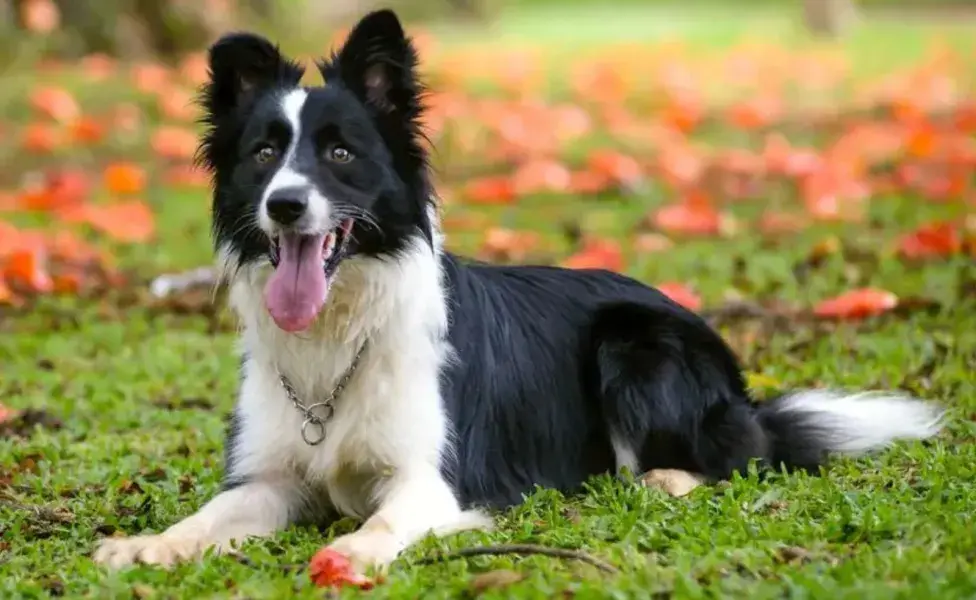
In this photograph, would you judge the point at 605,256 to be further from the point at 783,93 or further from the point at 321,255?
the point at 783,93

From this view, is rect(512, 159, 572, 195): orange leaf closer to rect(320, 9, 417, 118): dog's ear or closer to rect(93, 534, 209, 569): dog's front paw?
rect(320, 9, 417, 118): dog's ear

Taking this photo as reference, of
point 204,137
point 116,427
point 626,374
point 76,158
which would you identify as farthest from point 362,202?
point 76,158

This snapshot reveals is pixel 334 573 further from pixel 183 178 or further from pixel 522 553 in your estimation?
pixel 183 178

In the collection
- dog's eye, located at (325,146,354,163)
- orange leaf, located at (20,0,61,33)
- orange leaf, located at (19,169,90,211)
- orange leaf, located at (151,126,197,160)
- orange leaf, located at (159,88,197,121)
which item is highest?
orange leaf, located at (20,0,61,33)

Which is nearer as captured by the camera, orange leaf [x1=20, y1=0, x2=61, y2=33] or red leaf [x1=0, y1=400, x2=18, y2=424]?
red leaf [x1=0, y1=400, x2=18, y2=424]

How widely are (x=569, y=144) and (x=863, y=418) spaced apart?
29.2 ft

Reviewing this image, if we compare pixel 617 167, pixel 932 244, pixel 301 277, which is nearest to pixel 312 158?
pixel 301 277

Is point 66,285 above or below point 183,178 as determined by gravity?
below

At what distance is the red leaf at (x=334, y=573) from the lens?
4.16m

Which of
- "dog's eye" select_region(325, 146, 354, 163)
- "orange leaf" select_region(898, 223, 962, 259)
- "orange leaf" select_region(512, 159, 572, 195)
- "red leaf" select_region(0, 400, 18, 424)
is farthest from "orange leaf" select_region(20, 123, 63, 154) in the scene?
"dog's eye" select_region(325, 146, 354, 163)

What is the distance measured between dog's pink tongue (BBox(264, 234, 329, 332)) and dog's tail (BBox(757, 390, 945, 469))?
71.9 inches

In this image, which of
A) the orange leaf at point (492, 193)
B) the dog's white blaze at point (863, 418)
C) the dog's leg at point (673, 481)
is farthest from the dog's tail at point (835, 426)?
the orange leaf at point (492, 193)

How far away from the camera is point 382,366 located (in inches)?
196

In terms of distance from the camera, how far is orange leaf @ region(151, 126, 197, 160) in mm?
13734
